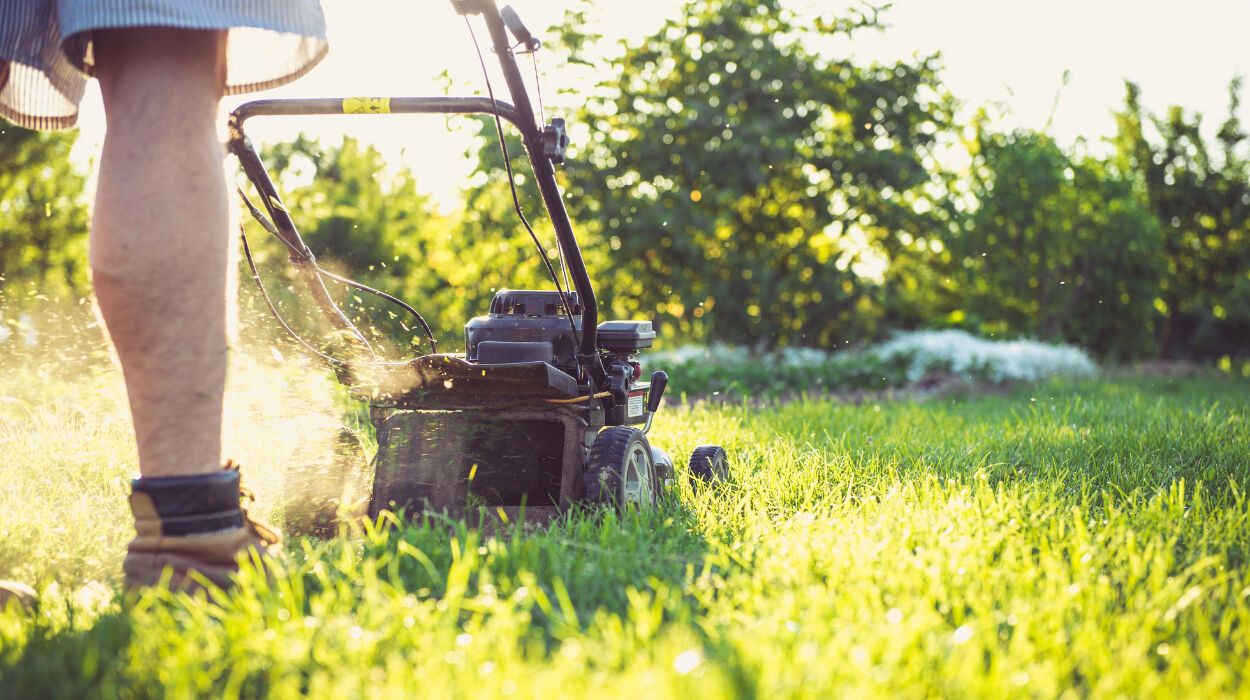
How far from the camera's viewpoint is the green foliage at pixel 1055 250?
34.8ft

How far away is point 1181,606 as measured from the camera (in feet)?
5.12

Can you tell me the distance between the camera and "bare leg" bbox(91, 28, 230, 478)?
1.60 m

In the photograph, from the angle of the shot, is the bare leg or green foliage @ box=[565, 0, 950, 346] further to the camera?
green foliage @ box=[565, 0, 950, 346]

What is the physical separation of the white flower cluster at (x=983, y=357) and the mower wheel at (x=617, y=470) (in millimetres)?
6353

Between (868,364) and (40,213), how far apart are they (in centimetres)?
686

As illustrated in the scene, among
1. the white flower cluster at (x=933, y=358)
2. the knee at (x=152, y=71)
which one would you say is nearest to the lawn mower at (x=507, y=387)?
the knee at (x=152, y=71)

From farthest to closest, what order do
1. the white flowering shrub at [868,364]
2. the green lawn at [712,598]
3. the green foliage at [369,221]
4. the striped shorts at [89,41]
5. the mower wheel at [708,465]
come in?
the green foliage at [369,221]
the white flowering shrub at [868,364]
the mower wheel at [708,465]
the striped shorts at [89,41]
the green lawn at [712,598]

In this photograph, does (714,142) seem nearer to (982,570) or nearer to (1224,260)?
(982,570)

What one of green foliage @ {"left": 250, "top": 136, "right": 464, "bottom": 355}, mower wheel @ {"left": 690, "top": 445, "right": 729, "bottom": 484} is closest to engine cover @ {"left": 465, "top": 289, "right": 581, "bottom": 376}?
mower wheel @ {"left": 690, "top": 445, "right": 729, "bottom": 484}

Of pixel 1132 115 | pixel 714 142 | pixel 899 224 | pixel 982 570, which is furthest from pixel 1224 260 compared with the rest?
pixel 982 570

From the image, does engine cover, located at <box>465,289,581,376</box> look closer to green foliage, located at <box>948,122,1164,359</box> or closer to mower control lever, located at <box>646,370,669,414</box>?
mower control lever, located at <box>646,370,669,414</box>

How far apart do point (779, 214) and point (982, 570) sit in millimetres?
7514

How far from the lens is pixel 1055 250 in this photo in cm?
1070

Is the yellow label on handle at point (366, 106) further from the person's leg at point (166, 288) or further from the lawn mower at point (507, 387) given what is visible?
the person's leg at point (166, 288)
